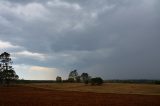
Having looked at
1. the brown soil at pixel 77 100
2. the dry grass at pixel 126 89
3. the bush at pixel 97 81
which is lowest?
the brown soil at pixel 77 100

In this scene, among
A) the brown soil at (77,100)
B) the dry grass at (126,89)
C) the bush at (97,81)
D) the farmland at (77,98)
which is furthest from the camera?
the bush at (97,81)

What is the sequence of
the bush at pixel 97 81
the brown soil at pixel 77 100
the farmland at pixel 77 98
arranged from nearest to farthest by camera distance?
the brown soil at pixel 77 100
the farmland at pixel 77 98
the bush at pixel 97 81

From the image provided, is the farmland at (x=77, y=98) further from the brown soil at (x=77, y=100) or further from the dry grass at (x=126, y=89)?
the dry grass at (x=126, y=89)

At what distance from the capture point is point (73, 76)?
6191 inches

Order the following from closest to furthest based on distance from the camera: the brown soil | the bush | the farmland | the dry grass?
the brown soil, the farmland, the dry grass, the bush

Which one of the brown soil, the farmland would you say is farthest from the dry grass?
the brown soil

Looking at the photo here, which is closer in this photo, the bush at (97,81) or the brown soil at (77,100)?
the brown soil at (77,100)

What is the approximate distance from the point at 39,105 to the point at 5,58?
7749 cm

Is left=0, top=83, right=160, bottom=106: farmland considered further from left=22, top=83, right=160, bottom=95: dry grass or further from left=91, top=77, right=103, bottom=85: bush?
left=91, top=77, right=103, bottom=85: bush

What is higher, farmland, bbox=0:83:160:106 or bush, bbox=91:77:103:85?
bush, bbox=91:77:103:85

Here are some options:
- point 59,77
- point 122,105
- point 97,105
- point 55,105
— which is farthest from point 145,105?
point 59,77

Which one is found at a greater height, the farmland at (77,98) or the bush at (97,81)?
the bush at (97,81)

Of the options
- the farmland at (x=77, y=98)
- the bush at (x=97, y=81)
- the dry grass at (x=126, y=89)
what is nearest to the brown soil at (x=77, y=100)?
the farmland at (x=77, y=98)

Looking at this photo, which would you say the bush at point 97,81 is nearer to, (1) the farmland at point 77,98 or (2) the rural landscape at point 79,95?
(2) the rural landscape at point 79,95
